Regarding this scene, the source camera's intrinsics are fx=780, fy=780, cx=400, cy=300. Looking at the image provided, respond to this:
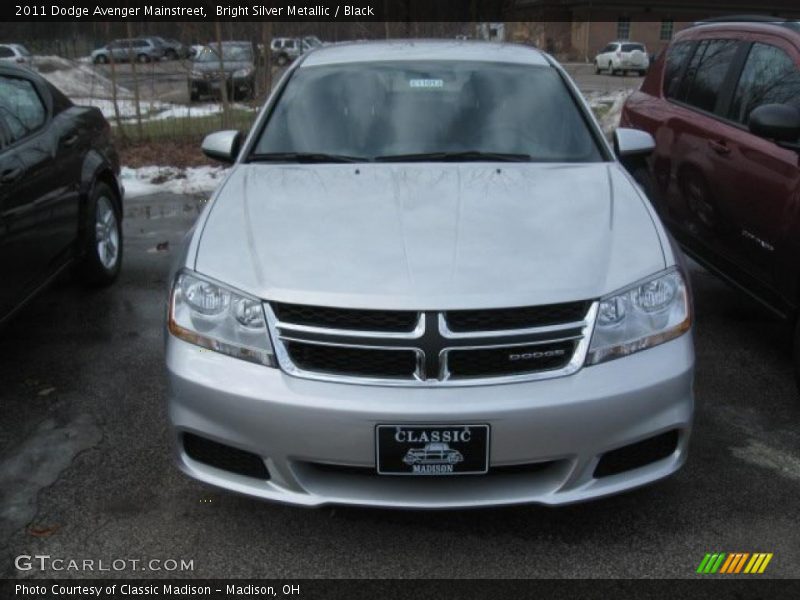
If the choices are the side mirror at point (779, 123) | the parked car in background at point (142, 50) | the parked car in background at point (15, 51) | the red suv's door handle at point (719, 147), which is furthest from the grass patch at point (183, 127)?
the parked car in background at point (15, 51)

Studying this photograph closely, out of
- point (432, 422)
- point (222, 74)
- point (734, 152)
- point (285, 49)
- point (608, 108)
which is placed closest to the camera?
point (432, 422)

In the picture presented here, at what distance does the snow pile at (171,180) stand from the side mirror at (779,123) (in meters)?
6.31

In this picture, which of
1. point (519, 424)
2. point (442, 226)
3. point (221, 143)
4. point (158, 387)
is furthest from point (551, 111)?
point (158, 387)

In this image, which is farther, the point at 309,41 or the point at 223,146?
the point at 309,41

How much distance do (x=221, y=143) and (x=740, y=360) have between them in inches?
119

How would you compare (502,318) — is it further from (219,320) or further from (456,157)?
(456,157)

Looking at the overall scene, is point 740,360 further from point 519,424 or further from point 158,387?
point 158,387

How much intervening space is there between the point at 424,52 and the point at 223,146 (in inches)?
47.3

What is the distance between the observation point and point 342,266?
259 centimetres

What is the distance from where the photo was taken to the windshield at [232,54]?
11898mm

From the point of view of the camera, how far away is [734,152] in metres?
4.41

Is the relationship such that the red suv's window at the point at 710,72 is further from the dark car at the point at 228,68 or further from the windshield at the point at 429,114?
the dark car at the point at 228,68

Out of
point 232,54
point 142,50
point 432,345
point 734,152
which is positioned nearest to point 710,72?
point 734,152

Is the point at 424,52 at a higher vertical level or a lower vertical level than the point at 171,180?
higher
